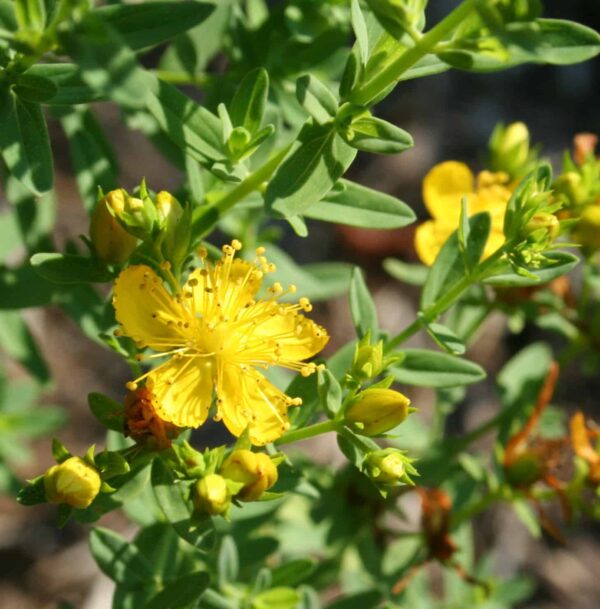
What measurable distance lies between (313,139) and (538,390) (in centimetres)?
135

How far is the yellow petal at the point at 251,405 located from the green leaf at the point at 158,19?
68cm

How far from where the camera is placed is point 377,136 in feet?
5.60

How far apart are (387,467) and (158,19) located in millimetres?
948

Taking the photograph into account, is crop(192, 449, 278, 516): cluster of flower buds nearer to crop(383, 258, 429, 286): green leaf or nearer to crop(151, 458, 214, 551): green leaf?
crop(151, 458, 214, 551): green leaf

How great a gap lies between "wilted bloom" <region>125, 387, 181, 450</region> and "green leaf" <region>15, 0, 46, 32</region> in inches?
27.8

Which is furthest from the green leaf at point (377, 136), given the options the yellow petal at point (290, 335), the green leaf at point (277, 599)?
the green leaf at point (277, 599)

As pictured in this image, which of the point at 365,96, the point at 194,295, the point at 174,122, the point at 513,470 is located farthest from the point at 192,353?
the point at 513,470

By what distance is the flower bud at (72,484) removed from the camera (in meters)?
1.59

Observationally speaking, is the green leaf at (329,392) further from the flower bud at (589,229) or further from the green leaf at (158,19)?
the flower bud at (589,229)

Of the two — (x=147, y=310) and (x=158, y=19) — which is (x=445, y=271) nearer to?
(x=147, y=310)

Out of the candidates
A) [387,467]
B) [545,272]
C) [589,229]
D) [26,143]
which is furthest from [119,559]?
[589,229]

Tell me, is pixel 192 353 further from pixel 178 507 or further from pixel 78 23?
pixel 78 23

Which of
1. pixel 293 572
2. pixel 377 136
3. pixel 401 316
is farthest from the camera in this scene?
pixel 401 316

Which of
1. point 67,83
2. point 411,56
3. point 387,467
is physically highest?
point 411,56
